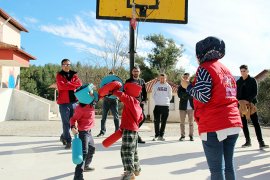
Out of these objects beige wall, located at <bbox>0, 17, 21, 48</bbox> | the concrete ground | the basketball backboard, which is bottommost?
the concrete ground

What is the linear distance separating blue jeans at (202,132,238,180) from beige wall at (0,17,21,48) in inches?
806

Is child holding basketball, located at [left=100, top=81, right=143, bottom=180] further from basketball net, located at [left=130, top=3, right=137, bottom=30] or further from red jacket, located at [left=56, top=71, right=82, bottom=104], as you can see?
red jacket, located at [left=56, top=71, right=82, bottom=104]

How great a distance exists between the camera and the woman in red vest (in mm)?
3123

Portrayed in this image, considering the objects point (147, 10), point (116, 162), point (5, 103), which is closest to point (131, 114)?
point (116, 162)

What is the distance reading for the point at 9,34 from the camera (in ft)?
77.1

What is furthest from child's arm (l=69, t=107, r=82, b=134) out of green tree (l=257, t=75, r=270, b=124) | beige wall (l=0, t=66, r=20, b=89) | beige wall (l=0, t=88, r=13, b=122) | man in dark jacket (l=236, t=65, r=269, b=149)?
→ green tree (l=257, t=75, r=270, b=124)

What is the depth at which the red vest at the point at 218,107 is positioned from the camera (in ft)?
10.3

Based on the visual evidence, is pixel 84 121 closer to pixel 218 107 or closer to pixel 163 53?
pixel 218 107

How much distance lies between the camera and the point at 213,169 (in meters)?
3.12

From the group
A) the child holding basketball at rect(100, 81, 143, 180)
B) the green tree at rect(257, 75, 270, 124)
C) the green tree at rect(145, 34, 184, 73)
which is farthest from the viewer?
the green tree at rect(145, 34, 184, 73)

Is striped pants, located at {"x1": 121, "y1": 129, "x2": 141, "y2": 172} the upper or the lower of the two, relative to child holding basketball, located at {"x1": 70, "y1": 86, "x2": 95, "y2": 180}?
lower

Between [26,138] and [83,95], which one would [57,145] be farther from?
[83,95]

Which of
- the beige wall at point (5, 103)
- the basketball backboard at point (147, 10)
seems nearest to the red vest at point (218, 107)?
the basketball backboard at point (147, 10)

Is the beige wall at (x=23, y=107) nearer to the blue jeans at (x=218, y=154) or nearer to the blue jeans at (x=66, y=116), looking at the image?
the blue jeans at (x=66, y=116)
